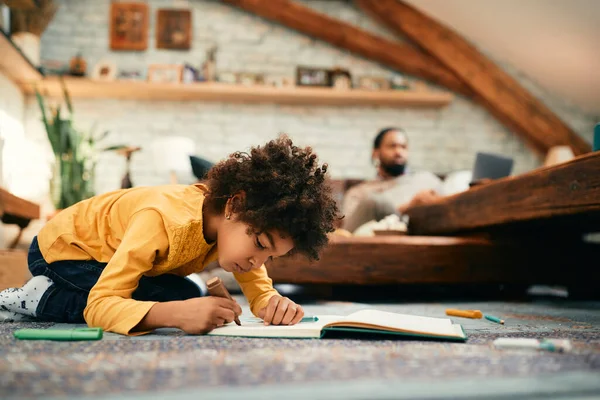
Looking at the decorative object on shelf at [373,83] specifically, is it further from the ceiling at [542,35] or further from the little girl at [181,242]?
the little girl at [181,242]

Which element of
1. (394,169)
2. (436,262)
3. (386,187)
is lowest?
(436,262)

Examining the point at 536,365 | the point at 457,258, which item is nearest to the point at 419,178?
the point at 457,258

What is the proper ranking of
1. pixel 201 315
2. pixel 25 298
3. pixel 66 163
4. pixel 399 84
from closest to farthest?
pixel 201 315 → pixel 25 298 → pixel 66 163 → pixel 399 84

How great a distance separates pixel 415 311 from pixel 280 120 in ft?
8.46

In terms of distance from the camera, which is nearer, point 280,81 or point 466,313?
point 466,313

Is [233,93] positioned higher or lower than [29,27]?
lower

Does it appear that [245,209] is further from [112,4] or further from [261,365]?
[112,4]

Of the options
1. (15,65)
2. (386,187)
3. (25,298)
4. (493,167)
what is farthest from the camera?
(15,65)

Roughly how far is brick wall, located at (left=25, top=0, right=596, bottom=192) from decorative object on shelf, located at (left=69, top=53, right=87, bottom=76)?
0.13 m

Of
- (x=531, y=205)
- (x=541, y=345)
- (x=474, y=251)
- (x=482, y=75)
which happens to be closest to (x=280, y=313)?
(x=541, y=345)

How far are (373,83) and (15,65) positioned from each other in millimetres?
2519

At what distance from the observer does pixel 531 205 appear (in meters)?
1.64

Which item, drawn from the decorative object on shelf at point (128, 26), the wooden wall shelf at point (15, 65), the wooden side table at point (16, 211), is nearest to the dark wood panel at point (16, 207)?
the wooden side table at point (16, 211)

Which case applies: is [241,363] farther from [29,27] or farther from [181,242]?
[29,27]
